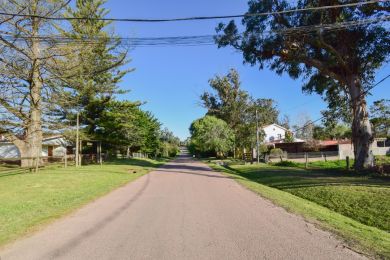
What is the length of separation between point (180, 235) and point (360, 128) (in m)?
20.4

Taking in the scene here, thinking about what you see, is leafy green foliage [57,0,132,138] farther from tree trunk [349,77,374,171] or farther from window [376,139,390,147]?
window [376,139,390,147]

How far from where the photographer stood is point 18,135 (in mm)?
30094

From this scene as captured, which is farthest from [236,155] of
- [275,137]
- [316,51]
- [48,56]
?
[48,56]

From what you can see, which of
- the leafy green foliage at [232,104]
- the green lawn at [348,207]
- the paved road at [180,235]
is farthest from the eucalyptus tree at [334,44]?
the leafy green foliage at [232,104]

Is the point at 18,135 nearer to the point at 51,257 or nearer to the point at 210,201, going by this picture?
the point at 210,201

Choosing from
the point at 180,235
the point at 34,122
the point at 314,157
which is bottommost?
the point at 180,235

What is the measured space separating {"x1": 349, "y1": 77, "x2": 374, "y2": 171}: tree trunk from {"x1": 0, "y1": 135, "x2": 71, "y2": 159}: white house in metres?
31.6

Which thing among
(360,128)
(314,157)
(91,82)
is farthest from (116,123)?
(360,128)

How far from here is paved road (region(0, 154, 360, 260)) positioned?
5648 millimetres

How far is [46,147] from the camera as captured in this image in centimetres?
4769

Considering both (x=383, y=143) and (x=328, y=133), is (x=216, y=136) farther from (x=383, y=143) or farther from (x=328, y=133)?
(x=328, y=133)

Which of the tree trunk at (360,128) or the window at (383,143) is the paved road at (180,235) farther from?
the window at (383,143)

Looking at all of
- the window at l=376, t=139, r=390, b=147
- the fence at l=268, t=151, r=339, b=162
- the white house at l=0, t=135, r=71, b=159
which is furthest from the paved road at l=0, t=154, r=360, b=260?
the window at l=376, t=139, r=390, b=147

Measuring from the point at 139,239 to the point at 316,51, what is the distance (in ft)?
74.3
